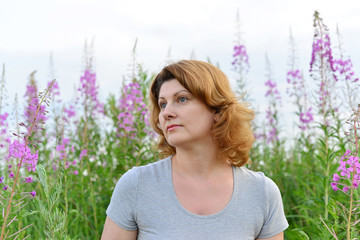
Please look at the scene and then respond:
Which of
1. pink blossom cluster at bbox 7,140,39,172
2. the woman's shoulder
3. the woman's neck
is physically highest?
pink blossom cluster at bbox 7,140,39,172

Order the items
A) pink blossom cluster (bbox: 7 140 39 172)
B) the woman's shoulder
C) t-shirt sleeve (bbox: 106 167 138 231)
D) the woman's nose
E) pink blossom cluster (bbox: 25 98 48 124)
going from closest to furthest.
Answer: pink blossom cluster (bbox: 7 140 39 172) < pink blossom cluster (bbox: 25 98 48 124) < the woman's nose < t-shirt sleeve (bbox: 106 167 138 231) < the woman's shoulder

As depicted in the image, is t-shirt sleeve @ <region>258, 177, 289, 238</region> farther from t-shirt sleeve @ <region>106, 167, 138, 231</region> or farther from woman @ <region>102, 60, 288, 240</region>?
t-shirt sleeve @ <region>106, 167, 138, 231</region>

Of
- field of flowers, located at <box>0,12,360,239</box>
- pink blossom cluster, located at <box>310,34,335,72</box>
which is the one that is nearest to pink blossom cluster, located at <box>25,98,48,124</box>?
field of flowers, located at <box>0,12,360,239</box>

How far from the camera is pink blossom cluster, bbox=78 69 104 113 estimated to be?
16.7ft

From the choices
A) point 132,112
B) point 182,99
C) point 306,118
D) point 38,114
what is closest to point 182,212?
point 182,99

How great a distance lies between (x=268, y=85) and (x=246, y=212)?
3845 millimetres

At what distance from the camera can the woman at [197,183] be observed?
2.44 meters

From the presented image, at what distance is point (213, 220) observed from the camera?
2457 mm

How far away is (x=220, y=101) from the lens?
99.1 inches

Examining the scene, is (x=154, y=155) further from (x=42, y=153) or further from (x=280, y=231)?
(x=280, y=231)

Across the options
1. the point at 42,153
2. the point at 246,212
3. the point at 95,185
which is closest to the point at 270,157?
the point at 95,185

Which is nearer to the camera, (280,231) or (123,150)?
(280,231)

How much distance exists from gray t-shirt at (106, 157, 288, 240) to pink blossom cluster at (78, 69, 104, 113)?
2609 mm

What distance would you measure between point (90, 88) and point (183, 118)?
300 centimetres
